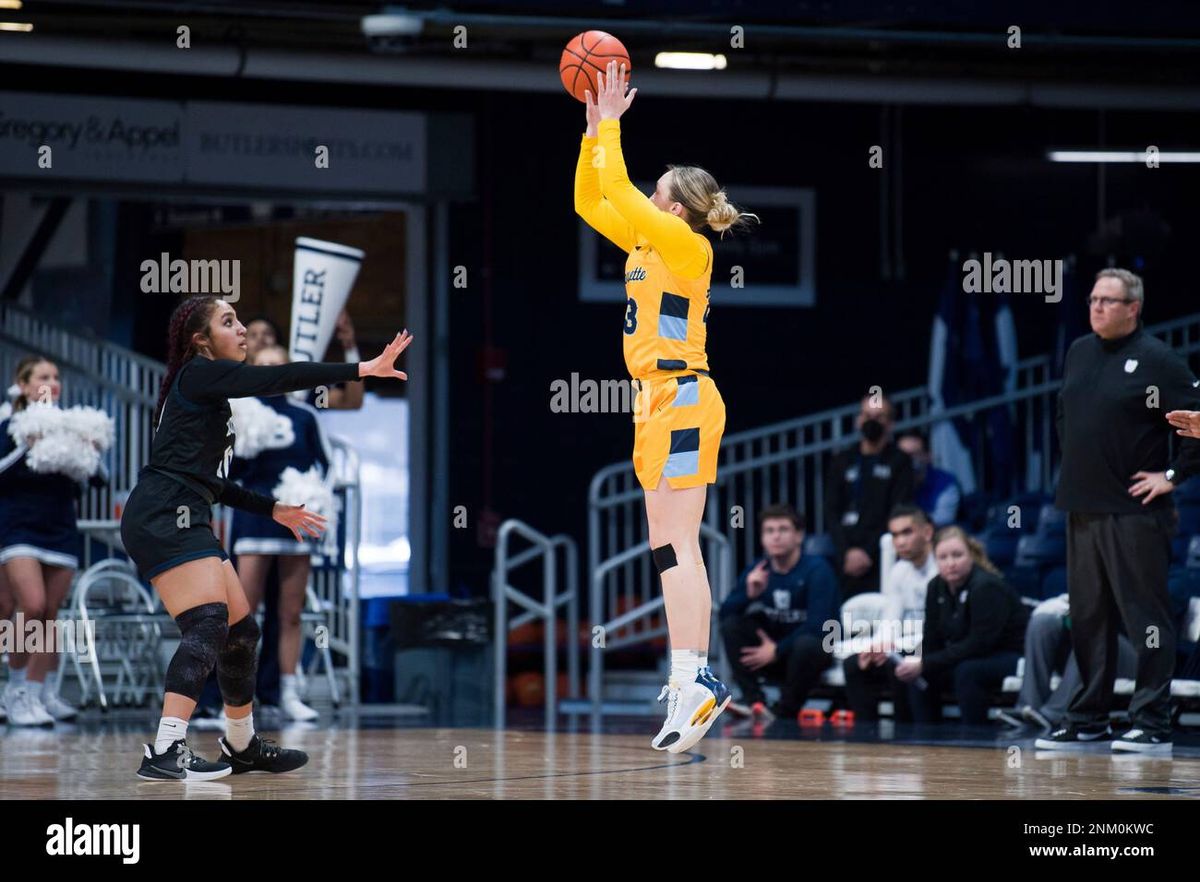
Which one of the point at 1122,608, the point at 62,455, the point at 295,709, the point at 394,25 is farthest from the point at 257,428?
the point at 1122,608

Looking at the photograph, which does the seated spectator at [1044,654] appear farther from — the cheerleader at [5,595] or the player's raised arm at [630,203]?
the cheerleader at [5,595]

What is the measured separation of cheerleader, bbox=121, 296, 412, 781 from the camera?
6.50 m

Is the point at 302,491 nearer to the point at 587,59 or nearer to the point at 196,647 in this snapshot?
the point at 196,647

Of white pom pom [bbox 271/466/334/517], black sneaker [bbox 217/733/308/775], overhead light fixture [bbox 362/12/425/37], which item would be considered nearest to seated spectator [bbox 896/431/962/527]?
white pom pom [bbox 271/466/334/517]

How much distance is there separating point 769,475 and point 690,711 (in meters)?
8.08

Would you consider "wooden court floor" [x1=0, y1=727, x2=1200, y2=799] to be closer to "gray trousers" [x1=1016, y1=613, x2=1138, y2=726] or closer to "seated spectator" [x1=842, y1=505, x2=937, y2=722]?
"gray trousers" [x1=1016, y1=613, x2=1138, y2=726]

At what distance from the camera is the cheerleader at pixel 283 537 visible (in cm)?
1080

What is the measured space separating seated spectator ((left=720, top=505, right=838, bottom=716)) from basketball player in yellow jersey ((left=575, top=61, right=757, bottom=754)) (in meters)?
4.73

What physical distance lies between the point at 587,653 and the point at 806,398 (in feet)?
9.58

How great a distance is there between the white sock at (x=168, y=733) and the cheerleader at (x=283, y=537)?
4.20 m

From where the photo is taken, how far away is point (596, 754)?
7.98 meters
